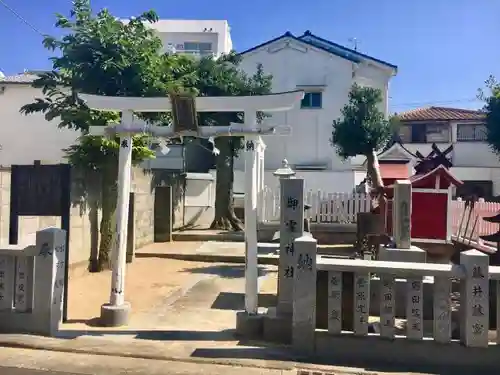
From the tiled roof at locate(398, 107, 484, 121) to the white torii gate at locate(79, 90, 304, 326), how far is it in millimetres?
23048

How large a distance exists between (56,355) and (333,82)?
19.1 metres

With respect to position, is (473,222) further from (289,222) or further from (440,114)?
(440,114)

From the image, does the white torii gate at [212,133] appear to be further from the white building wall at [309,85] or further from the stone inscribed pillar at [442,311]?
the white building wall at [309,85]

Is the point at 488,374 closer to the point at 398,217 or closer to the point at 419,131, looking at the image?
the point at 398,217

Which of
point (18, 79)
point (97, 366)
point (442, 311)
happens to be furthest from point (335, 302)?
point (18, 79)

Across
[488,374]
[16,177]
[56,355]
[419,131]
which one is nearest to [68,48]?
[16,177]

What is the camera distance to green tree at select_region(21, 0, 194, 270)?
32.2 feet

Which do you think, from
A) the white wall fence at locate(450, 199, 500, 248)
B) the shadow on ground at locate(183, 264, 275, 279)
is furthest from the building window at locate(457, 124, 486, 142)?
the shadow on ground at locate(183, 264, 275, 279)

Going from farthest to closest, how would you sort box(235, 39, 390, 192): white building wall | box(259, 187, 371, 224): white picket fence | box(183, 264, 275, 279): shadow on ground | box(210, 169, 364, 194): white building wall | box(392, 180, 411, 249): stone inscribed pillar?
box(235, 39, 390, 192): white building wall < box(210, 169, 364, 194): white building wall < box(259, 187, 371, 224): white picket fence < box(183, 264, 275, 279): shadow on ground < box(392, 180, 411, 249): stone inscribed pillar

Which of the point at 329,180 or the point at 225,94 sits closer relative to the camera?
the point at 225,94

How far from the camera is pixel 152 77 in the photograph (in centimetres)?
1018

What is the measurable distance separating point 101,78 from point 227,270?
5.07m

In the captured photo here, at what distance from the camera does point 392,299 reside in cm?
530

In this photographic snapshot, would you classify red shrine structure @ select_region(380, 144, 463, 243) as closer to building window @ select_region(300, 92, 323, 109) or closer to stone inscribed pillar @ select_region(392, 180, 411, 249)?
stone inscribed pillar @ select_region(392, 180, 411, 249)
